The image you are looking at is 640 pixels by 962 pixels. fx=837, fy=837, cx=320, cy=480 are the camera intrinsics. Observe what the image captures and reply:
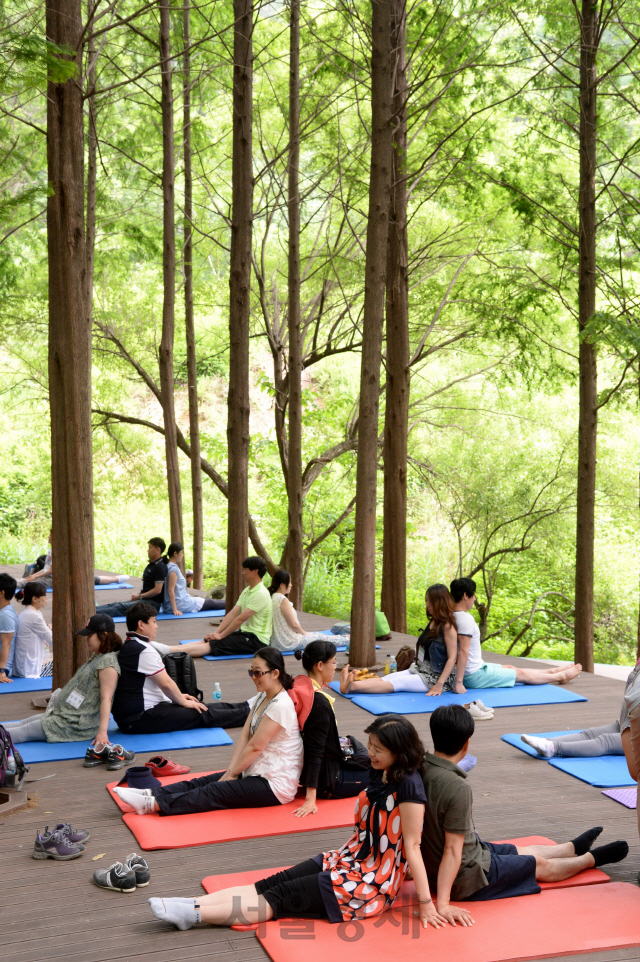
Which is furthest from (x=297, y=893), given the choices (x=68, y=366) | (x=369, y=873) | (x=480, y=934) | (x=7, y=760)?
(x=68, y=366)

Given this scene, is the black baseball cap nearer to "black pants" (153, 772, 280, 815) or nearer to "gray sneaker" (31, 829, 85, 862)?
"black pants" (153, 772, 280, 815)

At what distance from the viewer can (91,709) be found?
19.2 ft

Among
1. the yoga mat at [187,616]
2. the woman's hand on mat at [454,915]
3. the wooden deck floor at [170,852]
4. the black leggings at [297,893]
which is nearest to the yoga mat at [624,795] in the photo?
the wooden deck floor at [170,852]

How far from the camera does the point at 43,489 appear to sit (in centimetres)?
2373

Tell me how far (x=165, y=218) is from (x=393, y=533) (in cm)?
618

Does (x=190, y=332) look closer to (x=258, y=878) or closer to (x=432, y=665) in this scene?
(x=432, y=665)

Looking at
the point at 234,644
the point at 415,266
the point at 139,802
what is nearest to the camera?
the point at 139,802

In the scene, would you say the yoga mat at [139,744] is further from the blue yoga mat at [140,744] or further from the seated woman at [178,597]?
the seated woman at [178,597]

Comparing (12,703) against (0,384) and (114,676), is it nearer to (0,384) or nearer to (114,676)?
(114,676)

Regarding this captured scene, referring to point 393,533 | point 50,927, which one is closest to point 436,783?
point 50,927

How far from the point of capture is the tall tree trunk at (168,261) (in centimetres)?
1241

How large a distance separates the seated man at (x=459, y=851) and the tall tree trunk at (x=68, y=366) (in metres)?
4.23

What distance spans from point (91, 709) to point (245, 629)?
295cm

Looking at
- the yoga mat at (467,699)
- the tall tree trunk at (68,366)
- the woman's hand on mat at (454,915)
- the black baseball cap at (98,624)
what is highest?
the tall tree trunk at (68,366)
